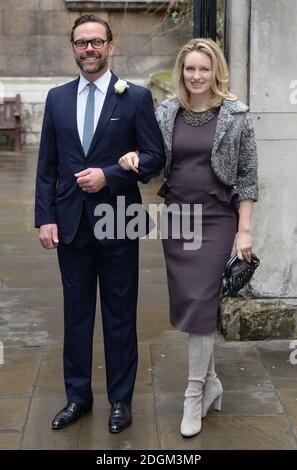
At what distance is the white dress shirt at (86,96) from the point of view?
4480mm

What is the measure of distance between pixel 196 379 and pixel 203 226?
0.76 meters

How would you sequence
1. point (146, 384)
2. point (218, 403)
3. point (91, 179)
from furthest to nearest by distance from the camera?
1. point (146, 384)
2. point (218, 403)
3. point (91, 179)

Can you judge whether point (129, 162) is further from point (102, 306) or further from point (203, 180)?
point (102, 306)

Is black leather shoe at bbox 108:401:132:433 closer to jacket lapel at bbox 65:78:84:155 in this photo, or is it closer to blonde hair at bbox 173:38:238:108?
jacket lapel at bbox 65:78:84:155

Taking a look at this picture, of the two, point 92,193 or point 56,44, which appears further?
point 56,44

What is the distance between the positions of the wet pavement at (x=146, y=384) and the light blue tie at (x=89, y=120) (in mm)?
1422

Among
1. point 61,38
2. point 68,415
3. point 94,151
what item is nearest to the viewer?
point 94,151

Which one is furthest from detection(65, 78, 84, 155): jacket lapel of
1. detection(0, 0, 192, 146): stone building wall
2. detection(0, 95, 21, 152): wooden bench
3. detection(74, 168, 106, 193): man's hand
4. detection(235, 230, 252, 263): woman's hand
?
detection(0, 0, 192, 146): stone building wall

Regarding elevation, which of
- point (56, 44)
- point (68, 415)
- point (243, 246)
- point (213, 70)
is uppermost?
point (56, 44)

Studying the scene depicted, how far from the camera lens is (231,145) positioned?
4.46m

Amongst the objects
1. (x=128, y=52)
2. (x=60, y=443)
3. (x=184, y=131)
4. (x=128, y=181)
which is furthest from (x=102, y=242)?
(x=128, y=52)

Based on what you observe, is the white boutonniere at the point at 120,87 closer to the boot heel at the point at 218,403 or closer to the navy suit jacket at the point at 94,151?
the navy suit jacket at the point at 94,151

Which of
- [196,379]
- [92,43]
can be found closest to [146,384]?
[196,379]

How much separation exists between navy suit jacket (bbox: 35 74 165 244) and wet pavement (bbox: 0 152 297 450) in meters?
0.99
